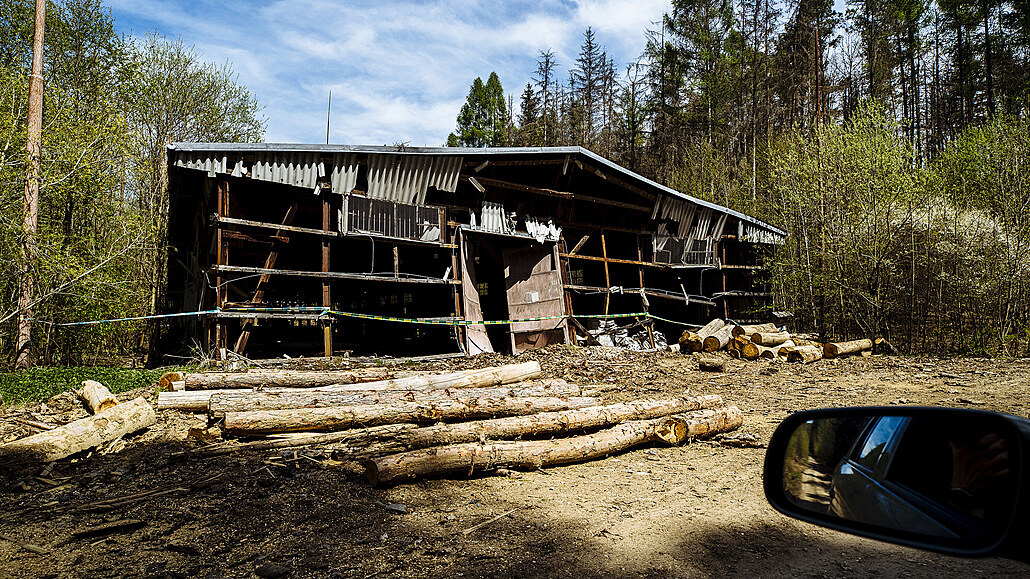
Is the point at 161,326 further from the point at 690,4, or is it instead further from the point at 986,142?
the point at 690,4

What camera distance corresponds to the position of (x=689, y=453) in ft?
22.6

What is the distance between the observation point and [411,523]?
453 centimetres

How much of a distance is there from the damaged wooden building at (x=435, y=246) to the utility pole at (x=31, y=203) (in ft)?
8.96

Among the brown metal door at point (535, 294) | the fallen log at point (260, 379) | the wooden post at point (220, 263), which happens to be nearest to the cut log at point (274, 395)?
the fallen log at point (260, 379)

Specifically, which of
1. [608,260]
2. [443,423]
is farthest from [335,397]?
[608,260]

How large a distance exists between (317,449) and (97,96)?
19.7 meters

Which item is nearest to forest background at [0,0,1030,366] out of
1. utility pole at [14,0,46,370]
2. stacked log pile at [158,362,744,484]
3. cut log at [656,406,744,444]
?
utility pole at [14,0,46,370]

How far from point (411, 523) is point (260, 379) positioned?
5.40m

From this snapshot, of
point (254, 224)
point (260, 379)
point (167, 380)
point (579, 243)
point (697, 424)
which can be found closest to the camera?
point (697, 424)

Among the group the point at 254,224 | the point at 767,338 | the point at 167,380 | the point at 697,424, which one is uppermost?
the point at 254,224

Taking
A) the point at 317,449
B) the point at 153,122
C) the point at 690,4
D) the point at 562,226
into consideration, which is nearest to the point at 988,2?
the point at 690,4

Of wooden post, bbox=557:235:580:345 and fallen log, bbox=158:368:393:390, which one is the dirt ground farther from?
wooden post, bbox=557:235:580:345

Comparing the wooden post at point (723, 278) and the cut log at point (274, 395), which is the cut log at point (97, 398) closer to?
the cut log at point (274, 395)

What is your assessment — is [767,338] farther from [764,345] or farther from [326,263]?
[326,263]
